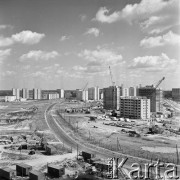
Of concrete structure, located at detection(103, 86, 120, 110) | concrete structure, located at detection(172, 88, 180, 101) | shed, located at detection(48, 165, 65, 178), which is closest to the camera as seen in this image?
shed, located at detection(48, 165, 65, 178)

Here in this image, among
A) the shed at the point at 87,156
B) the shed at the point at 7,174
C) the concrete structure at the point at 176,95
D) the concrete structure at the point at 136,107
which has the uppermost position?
the concrete structure at the point at 176,95

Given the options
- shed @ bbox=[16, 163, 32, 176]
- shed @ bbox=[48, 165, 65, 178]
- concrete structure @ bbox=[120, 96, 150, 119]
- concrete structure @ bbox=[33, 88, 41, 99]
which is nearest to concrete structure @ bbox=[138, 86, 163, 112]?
concrete structure @ bbox=[120, 96, 150, 119]

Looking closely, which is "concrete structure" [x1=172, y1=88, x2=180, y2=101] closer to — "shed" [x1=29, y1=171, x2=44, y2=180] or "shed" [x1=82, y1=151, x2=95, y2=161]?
"shed" [x1=82, y1=151, x2=95, y2=161]

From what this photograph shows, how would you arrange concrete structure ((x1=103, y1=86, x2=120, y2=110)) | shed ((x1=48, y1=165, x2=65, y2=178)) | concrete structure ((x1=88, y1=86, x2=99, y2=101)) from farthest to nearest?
concrete structure ((x1=88, y1=86, x2=99, y2=101)) < concrete structure ((x1=103, y1=86, x2=120, y2=110)) < shed ((x1=48, y1=165, x2=65, y2=178))

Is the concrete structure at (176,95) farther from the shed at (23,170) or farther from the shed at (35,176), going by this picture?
the shed at (35,176)

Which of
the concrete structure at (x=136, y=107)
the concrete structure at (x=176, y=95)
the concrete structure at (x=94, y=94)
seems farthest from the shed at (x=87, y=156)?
the concrete structure at (x=176, y=95)

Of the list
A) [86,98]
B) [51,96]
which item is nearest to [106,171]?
[86,98]

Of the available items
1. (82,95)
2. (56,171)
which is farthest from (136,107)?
(82,95)

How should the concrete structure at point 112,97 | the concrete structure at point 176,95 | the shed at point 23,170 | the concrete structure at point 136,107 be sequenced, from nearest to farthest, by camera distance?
the shed at point 23,170 < the concrete structure at point 136,107 < the concrete structure at point 112,97 < the concrete structure at point 176,95

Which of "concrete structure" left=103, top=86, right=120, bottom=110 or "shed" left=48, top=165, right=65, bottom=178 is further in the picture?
"concrete structure" left=103, top=86, right=120, bottom=110

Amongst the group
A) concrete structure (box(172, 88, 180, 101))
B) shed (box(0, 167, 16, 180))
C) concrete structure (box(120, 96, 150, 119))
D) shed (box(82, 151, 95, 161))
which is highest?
concrete structure (box(172, 88, 180, 101))
